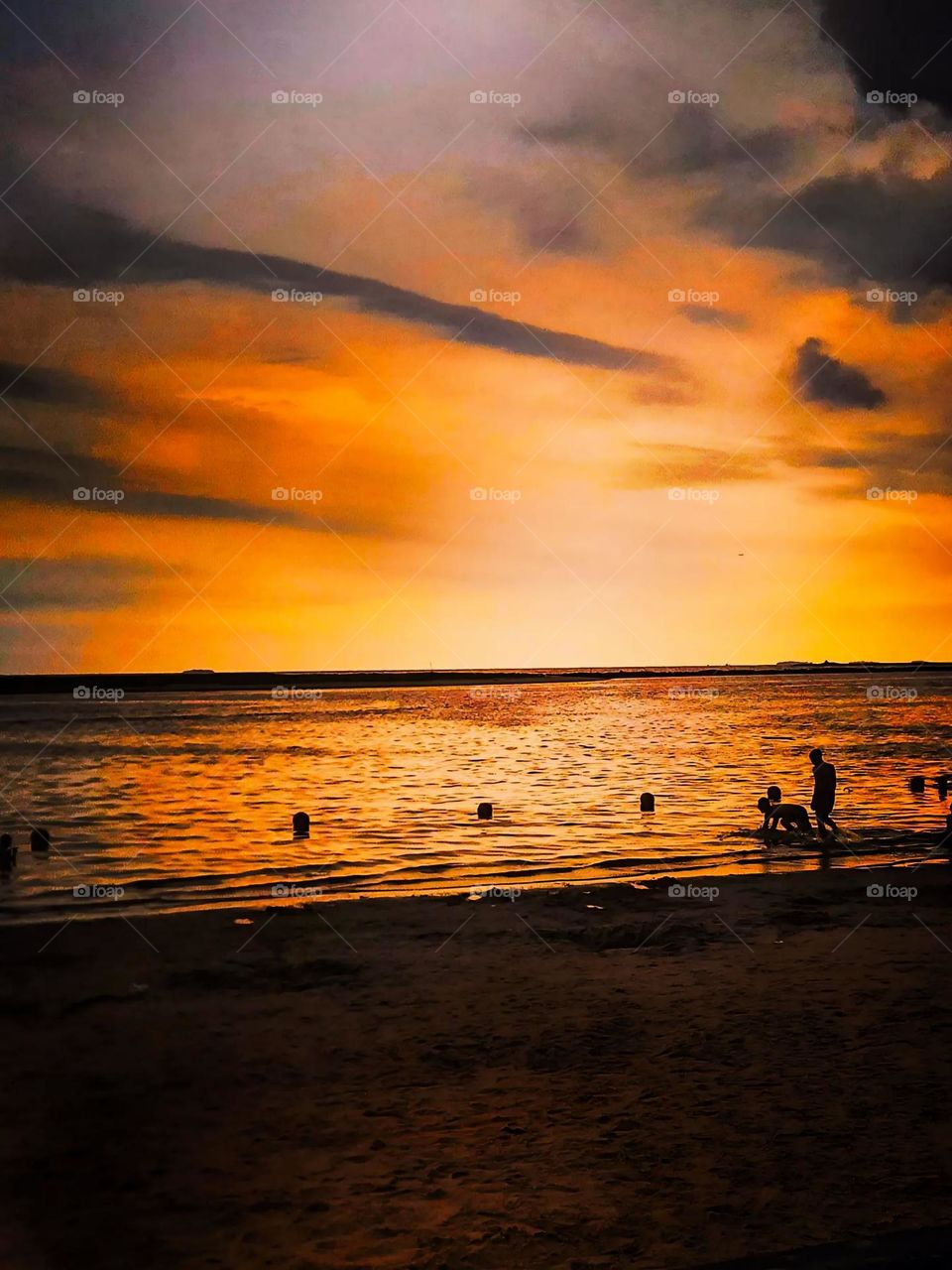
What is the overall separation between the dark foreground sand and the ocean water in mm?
4968

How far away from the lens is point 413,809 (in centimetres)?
3091

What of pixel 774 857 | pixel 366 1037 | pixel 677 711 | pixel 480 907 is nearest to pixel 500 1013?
pixel 366 1037

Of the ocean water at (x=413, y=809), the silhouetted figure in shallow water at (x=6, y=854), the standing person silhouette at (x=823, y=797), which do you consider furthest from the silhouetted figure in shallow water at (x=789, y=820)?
the silhouetted figure in shallow water at (x=6, y=854)

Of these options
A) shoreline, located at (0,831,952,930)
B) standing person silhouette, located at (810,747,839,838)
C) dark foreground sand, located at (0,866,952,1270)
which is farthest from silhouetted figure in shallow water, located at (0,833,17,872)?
standing person silhouette, located at (810,747,839,838)

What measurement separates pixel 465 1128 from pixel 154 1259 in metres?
2.70

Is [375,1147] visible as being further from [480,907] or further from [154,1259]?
[480,907]

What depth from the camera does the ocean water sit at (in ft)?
67.9

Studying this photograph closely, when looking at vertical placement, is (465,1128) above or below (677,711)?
below

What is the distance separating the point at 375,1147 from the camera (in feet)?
27.1

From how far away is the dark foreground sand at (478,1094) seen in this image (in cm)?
693

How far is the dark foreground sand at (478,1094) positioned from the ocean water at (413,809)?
196 inches

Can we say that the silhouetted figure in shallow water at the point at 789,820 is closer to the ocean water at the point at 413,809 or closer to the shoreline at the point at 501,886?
the ocean water at the point at 413,809

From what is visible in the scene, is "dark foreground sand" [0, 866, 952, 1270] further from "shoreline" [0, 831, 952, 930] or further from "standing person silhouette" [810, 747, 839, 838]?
"standing person silhouette" [810, 747, 839, 838]

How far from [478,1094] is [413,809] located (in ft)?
70.9
